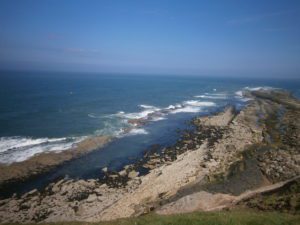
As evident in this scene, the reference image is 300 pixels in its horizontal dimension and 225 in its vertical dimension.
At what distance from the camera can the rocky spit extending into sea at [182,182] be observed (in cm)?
2231

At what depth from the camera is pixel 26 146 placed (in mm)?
41188

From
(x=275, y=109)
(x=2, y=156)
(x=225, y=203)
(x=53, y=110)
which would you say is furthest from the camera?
(x=275, y=109)

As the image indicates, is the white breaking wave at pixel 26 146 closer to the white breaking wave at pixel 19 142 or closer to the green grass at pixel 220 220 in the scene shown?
the white breaking wave at pixel 19 142

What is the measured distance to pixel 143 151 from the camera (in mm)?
42375

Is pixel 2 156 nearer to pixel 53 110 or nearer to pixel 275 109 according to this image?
pixel 53 110

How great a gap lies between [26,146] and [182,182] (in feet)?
88.1

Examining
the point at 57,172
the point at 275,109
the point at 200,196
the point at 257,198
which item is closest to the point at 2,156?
the point at 57,172

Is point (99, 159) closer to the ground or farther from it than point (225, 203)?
closer to the ground

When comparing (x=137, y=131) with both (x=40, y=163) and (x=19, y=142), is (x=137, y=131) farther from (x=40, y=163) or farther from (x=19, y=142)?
(x=40, y=163)

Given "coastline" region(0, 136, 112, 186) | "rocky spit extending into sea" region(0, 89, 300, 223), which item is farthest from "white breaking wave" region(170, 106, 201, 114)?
"coastline" region(0, 136, 112, 186)

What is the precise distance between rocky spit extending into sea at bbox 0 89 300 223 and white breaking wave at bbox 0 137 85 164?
8.69 ft

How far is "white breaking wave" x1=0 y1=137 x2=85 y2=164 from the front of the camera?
120ft

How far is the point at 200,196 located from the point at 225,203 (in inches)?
87.7

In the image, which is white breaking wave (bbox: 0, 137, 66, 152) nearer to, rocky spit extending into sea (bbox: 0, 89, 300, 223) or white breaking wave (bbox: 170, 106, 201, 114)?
rocky spit extending into sea (bbox: 0, 89, 300, 223)
